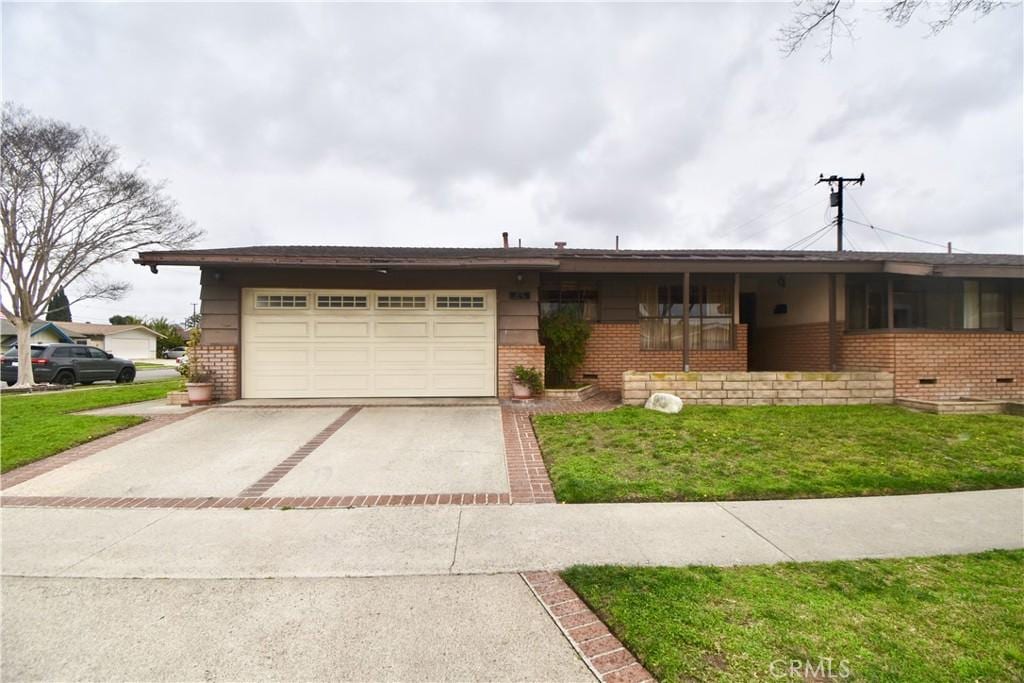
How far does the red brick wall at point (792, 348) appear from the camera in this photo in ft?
35.6

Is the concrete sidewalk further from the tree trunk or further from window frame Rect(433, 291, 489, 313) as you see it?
the tree trunk

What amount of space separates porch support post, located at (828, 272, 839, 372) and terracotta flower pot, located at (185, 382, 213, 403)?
13.2 m

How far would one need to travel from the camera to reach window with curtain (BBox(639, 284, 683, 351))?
11305 millimetres

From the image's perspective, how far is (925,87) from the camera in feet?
19.0

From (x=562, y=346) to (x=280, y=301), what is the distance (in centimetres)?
616

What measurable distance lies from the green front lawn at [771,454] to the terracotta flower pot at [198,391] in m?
6.72

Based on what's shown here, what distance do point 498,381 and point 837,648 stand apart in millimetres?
7928

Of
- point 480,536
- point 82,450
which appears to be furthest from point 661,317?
point 82,450

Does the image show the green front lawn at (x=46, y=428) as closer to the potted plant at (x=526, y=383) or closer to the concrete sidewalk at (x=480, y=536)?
the concrete sidewalk at (x=480, y=536)

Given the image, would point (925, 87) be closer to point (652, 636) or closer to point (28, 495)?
point (652, 636)

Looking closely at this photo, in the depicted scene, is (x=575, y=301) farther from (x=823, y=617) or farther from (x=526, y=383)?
(x=823, y=617)

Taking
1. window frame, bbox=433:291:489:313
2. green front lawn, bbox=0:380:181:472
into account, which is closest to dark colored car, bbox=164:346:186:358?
green front lawn, bbox=0:380:181:472

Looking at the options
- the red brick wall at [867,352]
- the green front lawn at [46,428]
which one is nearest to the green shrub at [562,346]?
the red brick wall at [867,352]

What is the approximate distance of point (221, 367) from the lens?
954cm
